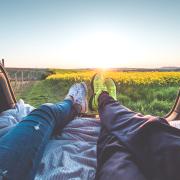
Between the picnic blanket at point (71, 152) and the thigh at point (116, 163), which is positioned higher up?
the thigh at point (116, 163)

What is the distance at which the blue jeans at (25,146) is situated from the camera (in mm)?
575

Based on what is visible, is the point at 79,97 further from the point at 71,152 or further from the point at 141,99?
the point at 141,99

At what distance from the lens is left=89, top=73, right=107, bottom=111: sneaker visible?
1.82 metres

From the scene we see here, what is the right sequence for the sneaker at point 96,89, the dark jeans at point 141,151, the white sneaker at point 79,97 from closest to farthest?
1. the dark jeans at point 141,151
2. the white sneaker at point 79,97
3. the sneaker at point 96,89

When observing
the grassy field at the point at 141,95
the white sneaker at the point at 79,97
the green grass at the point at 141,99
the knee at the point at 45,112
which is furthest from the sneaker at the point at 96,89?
the grassy field at the point at 141,95

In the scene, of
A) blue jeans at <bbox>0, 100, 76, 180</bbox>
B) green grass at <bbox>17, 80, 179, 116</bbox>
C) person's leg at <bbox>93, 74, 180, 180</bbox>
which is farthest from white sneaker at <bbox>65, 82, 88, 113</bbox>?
green grass at <bbox>17, 80, 179, 116</bbox>

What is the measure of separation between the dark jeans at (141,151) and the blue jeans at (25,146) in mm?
159

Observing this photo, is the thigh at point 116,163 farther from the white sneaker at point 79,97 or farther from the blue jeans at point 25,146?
the white sneaker at point 79,97

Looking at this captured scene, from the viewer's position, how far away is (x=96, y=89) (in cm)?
200

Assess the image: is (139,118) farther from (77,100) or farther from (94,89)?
(94,89)

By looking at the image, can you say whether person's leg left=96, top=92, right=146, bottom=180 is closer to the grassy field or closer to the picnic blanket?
the picnic blanket

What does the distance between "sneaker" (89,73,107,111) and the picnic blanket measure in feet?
2.09

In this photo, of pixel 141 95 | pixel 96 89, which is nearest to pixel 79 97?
pixel 96 89

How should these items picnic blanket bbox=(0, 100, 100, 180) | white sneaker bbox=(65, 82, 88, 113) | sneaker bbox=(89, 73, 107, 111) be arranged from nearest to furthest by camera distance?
picnic blanket bbox=(0, 100, 100, 180), white sneaker bbox=(65, 82, 88, 113), sneaker bbox=(89, 73, 107, 111)
